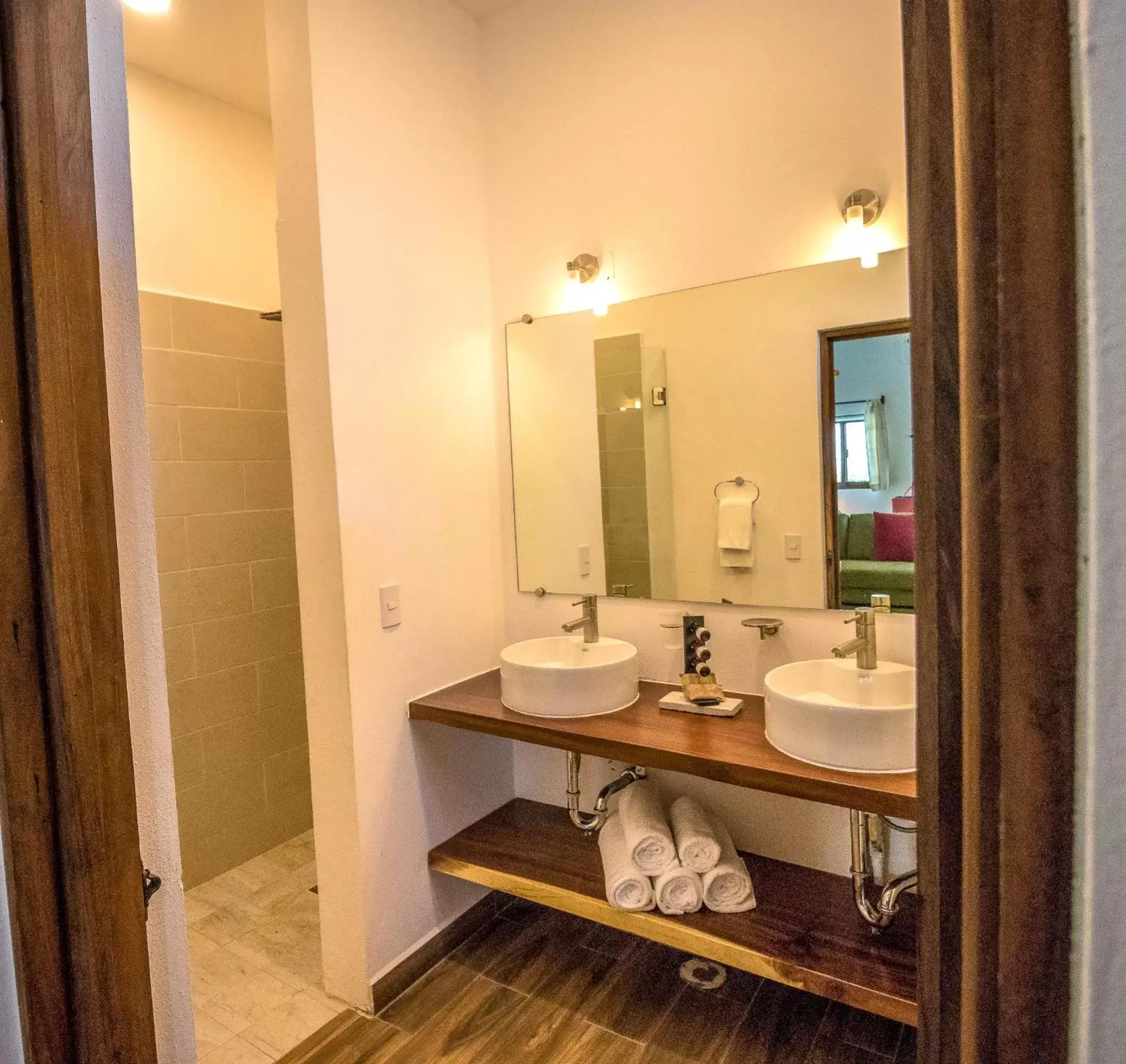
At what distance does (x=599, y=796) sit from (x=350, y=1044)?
88cm

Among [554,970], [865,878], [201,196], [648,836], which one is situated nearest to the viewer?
[865,878]

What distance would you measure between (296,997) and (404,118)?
2478 mm

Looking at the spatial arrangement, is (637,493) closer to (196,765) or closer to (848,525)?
(848,525)

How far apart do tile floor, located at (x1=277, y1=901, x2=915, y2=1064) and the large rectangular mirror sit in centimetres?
105

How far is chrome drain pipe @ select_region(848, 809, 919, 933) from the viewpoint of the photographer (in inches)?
65.4

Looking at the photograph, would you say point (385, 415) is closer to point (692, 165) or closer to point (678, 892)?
point (692, 165)

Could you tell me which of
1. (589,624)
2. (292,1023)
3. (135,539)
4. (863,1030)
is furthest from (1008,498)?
(292,1023)

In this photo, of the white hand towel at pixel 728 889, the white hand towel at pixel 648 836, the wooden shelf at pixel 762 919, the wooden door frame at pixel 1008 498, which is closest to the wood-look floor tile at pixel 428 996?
the wooden shelf at pixel 762 919

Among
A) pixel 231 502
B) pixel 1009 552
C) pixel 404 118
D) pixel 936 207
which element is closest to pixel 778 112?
pixel 404 118

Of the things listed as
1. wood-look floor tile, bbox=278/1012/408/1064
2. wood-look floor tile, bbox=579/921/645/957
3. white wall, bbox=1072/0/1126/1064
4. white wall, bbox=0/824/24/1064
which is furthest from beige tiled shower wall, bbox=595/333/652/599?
white wall, bbox=1072/0/1126/1064

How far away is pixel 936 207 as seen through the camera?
0.42 metres

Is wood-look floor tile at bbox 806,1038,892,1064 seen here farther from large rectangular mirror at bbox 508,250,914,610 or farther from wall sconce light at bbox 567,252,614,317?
wall sconce light at bbox 567,252,614,317

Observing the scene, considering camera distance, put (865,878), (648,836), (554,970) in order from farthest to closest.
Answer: (554,970), (648,836), (865,878)

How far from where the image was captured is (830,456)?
1.90 m
